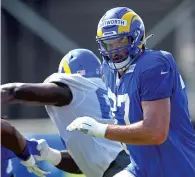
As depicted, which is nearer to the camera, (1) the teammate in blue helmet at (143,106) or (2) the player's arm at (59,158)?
(1) the teammate in blue helmet at (143,106)

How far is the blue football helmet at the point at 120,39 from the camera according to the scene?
13.2 ft

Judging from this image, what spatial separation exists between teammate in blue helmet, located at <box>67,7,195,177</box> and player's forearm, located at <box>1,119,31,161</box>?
2.16ft

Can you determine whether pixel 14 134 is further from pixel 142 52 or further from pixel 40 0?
pixel 40 0

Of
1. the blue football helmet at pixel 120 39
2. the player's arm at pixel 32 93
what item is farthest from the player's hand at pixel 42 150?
the blue football helmet at pixel 120 39

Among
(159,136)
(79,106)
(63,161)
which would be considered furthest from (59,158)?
(159,136)

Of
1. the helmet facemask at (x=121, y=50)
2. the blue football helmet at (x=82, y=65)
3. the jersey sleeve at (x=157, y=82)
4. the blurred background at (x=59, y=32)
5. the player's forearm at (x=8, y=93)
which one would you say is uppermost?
the helmet facemask at (x=121, y=50)

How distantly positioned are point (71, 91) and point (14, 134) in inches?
14.7

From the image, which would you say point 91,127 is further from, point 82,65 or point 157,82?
point 82,65

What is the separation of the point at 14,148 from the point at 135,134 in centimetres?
98

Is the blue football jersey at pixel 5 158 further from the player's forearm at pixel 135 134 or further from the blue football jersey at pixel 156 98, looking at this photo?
the player's forearm at pixel 135 134

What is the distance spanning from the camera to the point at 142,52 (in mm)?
4059

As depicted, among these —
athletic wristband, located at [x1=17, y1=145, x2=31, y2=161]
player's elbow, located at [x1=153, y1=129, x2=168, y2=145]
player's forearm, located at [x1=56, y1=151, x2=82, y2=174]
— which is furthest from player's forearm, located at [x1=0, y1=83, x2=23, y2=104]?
player's elbow, located at [x1=153, y1=129, x2=168, y2=145]

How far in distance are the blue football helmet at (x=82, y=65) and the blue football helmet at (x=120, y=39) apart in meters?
0.75

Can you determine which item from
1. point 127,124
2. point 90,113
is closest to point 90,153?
point 90,113
